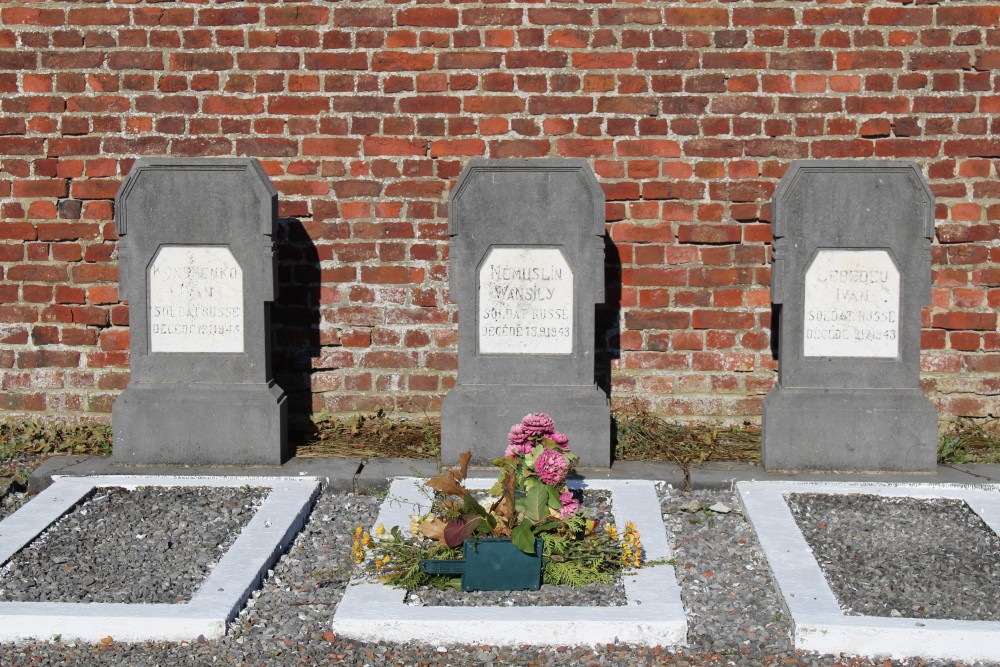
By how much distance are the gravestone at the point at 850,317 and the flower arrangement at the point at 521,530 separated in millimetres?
1510

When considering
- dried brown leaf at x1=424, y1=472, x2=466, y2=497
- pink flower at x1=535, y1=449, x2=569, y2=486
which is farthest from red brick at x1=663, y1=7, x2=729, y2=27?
dried brown leaf at x1=424, y1=472, x2=466, y2=497

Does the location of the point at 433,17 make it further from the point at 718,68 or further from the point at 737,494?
the point at 737,494

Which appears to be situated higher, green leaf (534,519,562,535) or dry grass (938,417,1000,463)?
dry grass (938,417,1000,463)

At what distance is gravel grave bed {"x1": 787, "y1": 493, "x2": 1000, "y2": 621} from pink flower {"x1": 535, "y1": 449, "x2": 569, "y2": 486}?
108 cm

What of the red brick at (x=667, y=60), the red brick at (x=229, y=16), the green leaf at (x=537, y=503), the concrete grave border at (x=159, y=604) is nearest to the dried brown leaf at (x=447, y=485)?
the green leaf at (x=537, y=503)

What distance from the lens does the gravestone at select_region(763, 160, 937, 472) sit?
212 inches

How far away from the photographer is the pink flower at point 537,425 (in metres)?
4.43

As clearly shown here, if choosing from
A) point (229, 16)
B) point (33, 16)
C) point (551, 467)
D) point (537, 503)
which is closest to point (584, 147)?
point (229, 16)

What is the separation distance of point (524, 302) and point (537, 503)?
1585 millimetres

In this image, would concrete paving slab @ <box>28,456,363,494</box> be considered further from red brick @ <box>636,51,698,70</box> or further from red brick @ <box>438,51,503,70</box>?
red brick @ <box>636,51,698,70</box>

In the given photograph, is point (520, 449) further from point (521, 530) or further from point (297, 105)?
point (297, 105)

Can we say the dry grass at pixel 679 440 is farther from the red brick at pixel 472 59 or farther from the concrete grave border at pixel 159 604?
the red brick at pixel 472 59

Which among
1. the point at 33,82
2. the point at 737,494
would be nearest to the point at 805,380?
the point at 737,494

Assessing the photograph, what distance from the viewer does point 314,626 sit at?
388 centimetres
